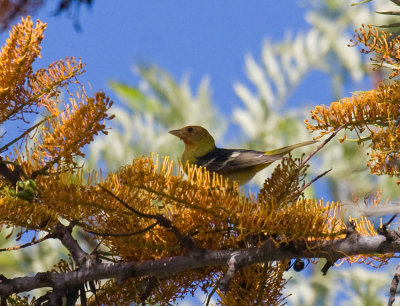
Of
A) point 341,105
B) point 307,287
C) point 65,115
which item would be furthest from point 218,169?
point 307,287

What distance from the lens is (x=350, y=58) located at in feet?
22.6

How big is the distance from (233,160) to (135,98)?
328cm

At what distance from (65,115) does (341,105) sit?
2.65 ft

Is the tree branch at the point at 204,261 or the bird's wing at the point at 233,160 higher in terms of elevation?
the bird's wing at the point at 233,160

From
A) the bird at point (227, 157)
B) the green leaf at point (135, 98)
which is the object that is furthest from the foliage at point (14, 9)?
the green leaf at point (135, 98)

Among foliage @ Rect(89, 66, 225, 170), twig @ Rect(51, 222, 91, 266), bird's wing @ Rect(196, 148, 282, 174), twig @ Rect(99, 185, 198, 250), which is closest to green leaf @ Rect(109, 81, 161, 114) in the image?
foliage @ Rect(89, 66, 225, 170)

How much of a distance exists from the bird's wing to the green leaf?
8.50 ft

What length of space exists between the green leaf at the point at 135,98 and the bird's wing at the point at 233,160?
8.50ft

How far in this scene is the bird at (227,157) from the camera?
288cm

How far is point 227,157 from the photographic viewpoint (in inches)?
128

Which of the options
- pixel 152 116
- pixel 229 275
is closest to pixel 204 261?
pixel 229 275

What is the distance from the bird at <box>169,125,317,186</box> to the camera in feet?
9.45

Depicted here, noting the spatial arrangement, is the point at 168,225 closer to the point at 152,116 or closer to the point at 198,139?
the point at 198,139

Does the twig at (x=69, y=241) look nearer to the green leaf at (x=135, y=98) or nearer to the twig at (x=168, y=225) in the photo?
the twig at (x=168, y=225)
